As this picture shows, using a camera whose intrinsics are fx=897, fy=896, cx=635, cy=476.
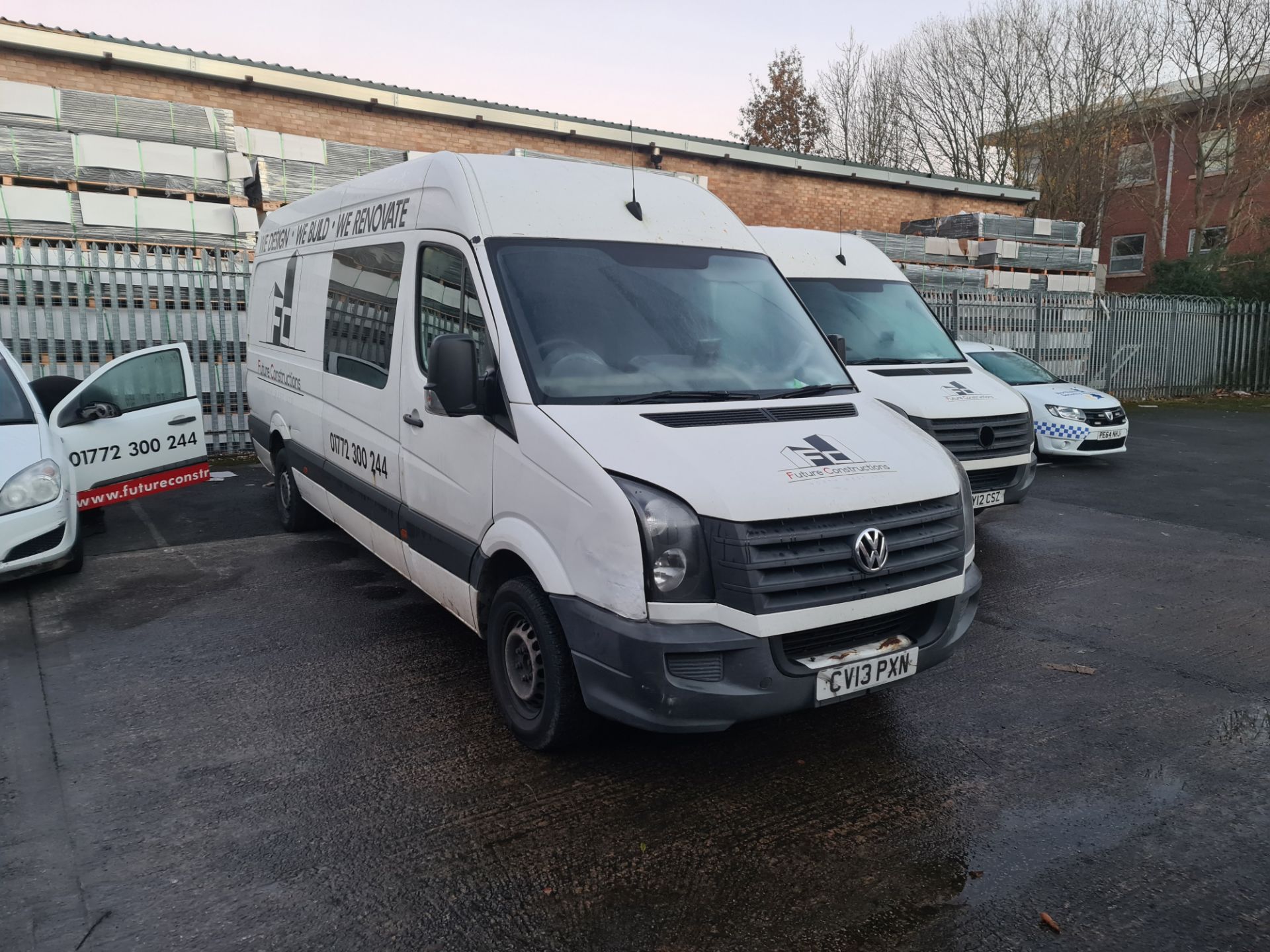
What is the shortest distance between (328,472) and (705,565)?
3.55 meters

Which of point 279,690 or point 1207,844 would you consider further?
point 279,690

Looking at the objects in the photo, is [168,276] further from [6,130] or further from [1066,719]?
[1066,719]

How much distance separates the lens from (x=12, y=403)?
6.03 metres

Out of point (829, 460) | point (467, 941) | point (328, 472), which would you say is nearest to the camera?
point (467, 941)

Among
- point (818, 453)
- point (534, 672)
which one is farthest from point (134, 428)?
point (818, 453)

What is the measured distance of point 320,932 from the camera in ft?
8.64

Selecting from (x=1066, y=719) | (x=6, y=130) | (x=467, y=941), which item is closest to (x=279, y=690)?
(x=467, y=941)

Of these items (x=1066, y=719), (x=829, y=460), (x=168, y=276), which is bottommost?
(x=1066, y=719)

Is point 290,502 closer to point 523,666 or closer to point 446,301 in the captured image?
point 446,301

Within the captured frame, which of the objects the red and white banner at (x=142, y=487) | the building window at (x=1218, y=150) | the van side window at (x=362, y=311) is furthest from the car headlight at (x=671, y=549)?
the building window at (x=1218, y=150)

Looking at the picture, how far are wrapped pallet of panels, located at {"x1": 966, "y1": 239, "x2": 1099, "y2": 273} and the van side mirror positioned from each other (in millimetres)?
17876

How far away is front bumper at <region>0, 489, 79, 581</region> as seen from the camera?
5.44 m

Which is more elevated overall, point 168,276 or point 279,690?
point 168,276

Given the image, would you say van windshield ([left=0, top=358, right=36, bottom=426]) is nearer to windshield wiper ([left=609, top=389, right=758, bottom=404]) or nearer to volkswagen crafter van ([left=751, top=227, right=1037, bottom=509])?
windshield wiper ([left=609, top=389, right=758, bottom=404])
